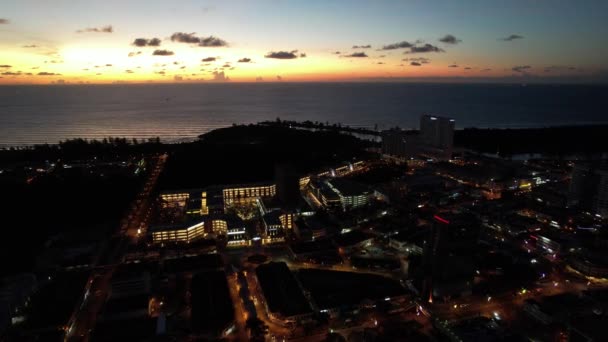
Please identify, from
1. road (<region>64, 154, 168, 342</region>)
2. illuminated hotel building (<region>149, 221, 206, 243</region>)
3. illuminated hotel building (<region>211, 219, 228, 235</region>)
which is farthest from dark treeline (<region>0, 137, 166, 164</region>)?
illuminated hotel building (<region>211, 219, 228, 235</region>)

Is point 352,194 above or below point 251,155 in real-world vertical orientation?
below

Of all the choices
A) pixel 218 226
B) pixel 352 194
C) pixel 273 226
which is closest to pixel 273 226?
pixel 273 226

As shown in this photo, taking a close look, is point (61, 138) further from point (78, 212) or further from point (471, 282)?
point (471, 282)

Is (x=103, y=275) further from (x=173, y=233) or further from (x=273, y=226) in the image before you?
(x=273, y=226)

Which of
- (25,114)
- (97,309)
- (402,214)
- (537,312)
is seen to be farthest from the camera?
(25,114)

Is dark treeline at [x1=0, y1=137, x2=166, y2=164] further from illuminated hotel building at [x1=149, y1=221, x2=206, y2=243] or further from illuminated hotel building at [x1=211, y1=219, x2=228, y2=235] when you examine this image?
illuminated hotel building at [x1=211, y1=219, x2=228, y2=235]

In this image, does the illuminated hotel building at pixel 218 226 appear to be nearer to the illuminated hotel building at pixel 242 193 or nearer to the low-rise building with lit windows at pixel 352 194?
the illuminated hotel building at pixel 242 193

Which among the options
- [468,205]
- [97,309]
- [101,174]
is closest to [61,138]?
[101,174]
